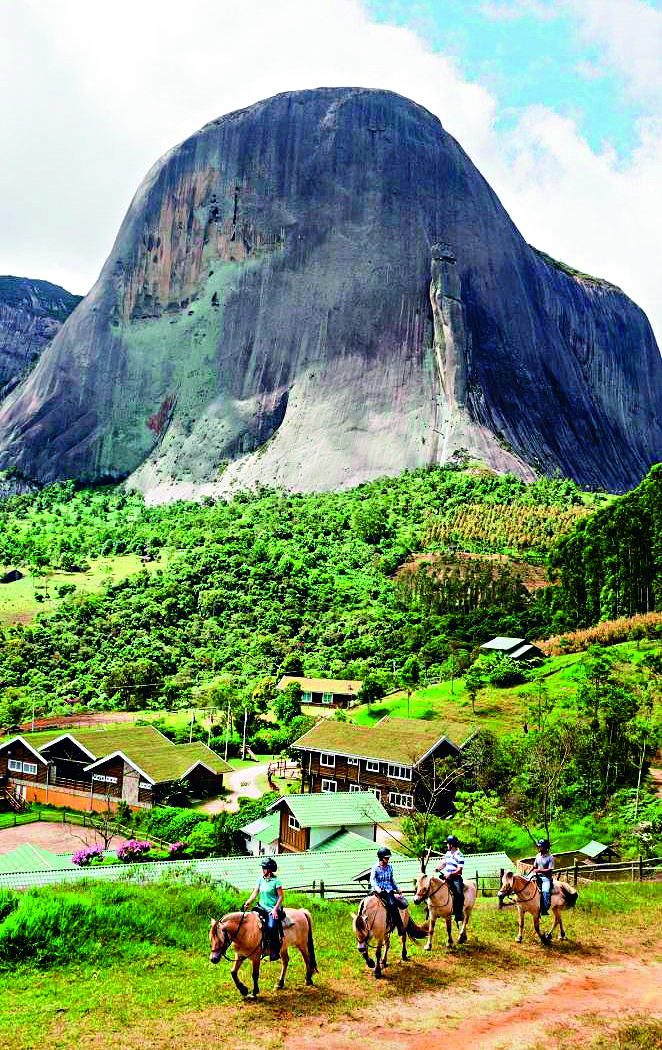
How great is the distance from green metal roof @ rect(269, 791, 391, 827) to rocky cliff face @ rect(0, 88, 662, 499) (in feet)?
211

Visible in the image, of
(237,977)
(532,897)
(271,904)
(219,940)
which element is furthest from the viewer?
(532,897)

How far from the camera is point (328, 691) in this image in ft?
154

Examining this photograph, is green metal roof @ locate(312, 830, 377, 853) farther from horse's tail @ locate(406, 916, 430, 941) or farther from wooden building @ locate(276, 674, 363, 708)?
wooden building @ locate(276, 674, 363, 708)

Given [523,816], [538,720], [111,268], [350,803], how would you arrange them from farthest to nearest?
[111,268]
[538,720]
[523,816]
[350,803]

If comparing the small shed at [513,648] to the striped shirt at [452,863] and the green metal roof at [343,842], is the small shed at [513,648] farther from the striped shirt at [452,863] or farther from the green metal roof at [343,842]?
the striped shirt at [452,863]

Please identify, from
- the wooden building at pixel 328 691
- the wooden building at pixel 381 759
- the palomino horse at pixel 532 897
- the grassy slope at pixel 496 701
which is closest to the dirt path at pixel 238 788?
the wooden building at pixel 381 759

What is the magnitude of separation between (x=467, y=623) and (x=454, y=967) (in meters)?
45.1

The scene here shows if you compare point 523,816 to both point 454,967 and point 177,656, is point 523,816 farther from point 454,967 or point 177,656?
point 177,656

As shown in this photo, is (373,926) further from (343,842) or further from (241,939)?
(343,842)

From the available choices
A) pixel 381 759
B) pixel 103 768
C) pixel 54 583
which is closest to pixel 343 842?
pixel 381 759

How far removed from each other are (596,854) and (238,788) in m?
17.3

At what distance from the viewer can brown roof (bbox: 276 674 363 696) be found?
1839 inches

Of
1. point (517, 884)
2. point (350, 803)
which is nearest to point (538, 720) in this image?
point (350, 803)

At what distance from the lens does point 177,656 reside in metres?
58.6
